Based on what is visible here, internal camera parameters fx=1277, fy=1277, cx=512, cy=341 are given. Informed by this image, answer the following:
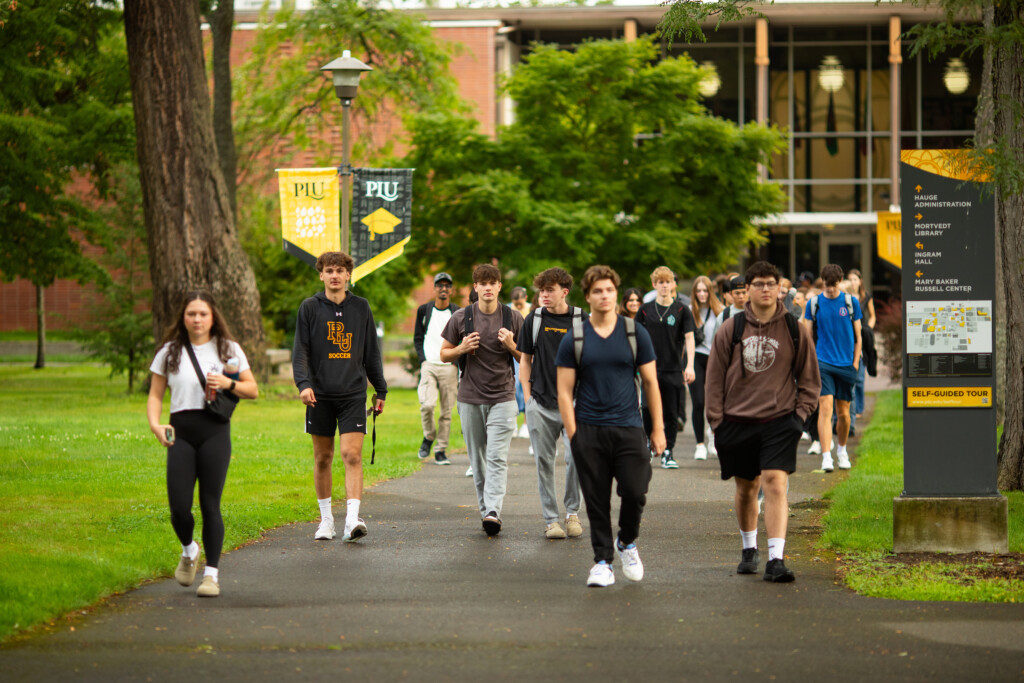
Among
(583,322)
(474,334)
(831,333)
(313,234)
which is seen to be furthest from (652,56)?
(583,322)

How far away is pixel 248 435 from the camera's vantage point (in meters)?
16.3

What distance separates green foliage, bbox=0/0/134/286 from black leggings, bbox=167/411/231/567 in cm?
1623

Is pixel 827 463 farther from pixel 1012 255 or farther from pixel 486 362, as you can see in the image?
pixel 486 362

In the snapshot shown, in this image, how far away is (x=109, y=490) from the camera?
1100 centimetres

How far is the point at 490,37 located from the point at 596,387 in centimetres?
3765

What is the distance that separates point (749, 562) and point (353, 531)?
2737mm

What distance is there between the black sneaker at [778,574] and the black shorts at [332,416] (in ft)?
9.45

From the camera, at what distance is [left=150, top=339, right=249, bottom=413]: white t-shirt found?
6.97 metres

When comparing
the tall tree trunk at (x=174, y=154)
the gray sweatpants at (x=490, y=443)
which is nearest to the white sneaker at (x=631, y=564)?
the gray sweatpants at (x=490, y=443)

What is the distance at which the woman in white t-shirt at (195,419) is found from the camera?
6938 mm

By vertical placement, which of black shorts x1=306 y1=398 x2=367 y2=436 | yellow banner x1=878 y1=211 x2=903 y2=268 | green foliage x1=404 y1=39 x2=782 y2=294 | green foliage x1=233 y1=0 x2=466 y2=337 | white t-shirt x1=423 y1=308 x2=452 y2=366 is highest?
green foliage x1=233 y1=0 x2=466 y2=337

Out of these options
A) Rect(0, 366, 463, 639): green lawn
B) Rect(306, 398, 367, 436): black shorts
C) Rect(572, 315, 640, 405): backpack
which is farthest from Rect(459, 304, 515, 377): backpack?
Rect(572, 315, 640, 405): backpack

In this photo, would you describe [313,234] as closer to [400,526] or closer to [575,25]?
[400,526]

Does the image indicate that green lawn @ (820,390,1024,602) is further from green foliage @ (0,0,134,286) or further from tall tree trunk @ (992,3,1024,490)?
green foliage @ (0,0,134,286)
